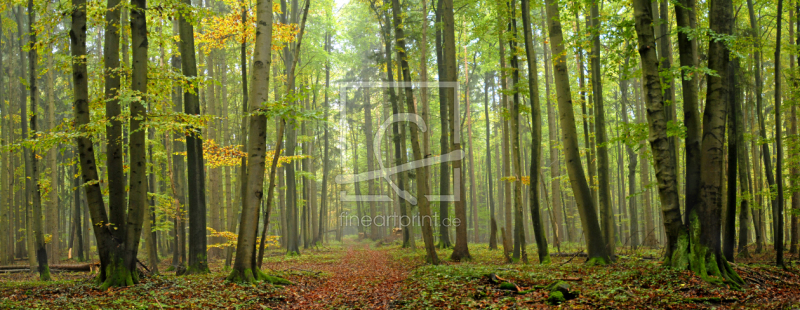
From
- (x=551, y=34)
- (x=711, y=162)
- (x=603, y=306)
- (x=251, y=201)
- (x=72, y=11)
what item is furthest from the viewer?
(x=551, y=34)

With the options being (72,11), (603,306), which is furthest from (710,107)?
(72,11)

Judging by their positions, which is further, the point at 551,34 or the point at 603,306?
the point at 551,34

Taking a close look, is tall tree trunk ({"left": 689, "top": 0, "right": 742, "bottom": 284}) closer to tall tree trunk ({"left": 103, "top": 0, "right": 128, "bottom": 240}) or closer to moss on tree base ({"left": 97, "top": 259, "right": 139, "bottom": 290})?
moss on tree base ({"left": 97, "top": 259, "right": 139, "bottom": 290})

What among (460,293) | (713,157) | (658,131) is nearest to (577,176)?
(658,131)

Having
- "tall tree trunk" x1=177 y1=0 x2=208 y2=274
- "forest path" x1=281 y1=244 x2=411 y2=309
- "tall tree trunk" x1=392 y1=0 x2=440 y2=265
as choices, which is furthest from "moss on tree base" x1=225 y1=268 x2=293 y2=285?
"tall tree trunk" x1=392 y1=0 x2=440 y2=265

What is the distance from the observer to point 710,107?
7418mm

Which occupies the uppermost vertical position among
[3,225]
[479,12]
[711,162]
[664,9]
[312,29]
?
[312,29]

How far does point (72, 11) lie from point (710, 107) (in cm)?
1146

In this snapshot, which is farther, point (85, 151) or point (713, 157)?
point (85, 151)

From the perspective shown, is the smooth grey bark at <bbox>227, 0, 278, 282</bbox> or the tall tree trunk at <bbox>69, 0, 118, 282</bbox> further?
the smooth grey bark at <bbox>227, 0, 278, 282</bbox>

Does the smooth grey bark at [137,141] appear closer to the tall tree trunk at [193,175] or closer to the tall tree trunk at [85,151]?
the tall tree trunk at [85,151]

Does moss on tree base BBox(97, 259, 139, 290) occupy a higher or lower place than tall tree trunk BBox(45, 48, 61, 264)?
lower

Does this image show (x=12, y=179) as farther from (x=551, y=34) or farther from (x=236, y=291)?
(x=551, y=34)

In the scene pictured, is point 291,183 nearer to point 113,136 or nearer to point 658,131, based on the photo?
point 113,136
